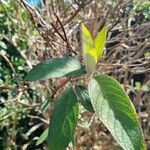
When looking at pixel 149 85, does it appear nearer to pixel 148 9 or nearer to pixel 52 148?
pixel 148 9

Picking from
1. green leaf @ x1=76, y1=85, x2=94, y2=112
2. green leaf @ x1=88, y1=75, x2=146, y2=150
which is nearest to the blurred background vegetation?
green leaf @ x1=76, y1=85, x2=94, y2=112

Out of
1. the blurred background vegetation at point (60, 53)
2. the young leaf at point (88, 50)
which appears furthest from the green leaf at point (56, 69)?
the blurred background vegetation at point (60, 53)

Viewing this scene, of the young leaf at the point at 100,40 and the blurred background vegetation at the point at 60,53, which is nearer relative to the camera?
→ the young leaf at the point at 100,40

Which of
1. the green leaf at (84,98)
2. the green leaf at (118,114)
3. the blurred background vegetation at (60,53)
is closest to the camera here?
the green leaf at (118,114)

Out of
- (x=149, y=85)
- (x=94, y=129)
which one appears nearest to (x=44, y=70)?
(x=94, y=129)

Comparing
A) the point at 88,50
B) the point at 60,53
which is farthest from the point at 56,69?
the point at 60,53

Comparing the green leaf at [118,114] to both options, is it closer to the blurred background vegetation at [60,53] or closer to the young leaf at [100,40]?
the young leaf at [100,40]

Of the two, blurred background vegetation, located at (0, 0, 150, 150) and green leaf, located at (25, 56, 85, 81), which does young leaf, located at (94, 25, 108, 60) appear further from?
blurred background vegetation, located at (0, 0, 150, 150)

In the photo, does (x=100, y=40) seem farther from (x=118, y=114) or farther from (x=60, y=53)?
(x=60, y=53)
